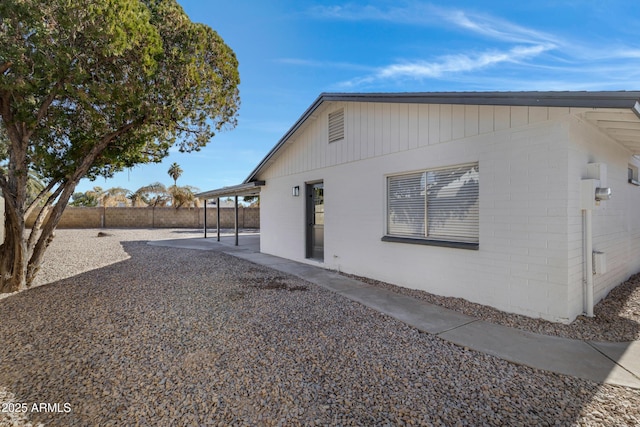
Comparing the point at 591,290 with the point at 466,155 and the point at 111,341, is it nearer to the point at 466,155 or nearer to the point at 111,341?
the point at 466,155

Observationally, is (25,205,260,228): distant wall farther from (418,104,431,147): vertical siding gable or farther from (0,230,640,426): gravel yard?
(418,104,431,147): vertical siding gable

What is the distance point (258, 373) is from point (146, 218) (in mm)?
26906

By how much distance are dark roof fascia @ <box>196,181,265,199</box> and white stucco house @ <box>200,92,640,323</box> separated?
12.5 ft

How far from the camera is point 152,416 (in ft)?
7.44

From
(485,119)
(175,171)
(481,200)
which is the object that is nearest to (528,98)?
(485,119)

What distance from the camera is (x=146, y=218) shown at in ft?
84.1

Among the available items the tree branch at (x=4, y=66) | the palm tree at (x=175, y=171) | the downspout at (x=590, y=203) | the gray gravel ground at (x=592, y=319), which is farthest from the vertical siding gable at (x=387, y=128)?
the palm tree at (x=175, y=171)

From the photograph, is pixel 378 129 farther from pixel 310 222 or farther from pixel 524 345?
pixel 524 345

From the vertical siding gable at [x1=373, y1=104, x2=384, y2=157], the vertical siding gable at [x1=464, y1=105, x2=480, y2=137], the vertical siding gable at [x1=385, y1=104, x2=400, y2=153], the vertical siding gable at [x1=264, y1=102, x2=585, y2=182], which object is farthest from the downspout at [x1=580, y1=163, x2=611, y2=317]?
the vertical siding gable at [x1=373, y1=104, x2=384, y2=157]

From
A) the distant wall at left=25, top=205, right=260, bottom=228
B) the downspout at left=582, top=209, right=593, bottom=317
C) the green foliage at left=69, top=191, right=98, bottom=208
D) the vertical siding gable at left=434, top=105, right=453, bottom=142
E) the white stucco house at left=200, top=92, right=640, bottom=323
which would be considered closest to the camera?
the white stucco house at left=200, top=92, right=640, bottom=323

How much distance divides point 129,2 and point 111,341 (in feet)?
15.7

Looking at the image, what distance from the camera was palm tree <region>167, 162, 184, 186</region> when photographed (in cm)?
3462

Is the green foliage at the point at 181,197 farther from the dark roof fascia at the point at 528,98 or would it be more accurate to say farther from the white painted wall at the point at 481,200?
the dark roof fascia at the point at 528,98

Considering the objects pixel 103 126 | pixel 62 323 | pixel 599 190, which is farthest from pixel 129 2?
pixel 599 190
